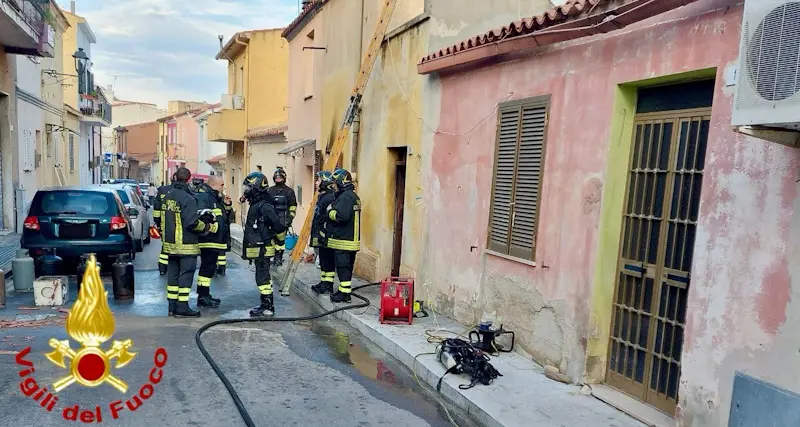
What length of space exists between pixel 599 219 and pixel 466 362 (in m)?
1.78

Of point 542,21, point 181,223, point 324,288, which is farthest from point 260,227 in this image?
point 542,21

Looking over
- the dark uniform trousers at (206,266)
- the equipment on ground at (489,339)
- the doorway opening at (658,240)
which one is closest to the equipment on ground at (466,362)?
the equipment on ground at (489,339)

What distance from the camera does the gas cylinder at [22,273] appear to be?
8492 mm

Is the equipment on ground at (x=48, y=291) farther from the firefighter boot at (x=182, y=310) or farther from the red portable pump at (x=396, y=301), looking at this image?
the red portable pump at (x=396, y=301)

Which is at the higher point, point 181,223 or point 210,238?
point 181,223

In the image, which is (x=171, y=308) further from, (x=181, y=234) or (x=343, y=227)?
(x=343, y=227)

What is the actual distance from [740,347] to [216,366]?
4.32 meters

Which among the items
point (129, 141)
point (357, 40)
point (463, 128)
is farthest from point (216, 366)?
point (129, 141)

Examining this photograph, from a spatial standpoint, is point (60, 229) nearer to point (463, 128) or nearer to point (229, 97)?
point (463, 128)

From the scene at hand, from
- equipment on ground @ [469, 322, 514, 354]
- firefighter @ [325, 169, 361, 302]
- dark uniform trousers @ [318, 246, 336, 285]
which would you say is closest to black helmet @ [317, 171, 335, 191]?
firefighter @ [325, 169, 361, 302]

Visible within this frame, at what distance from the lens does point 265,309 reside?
7.93 meters

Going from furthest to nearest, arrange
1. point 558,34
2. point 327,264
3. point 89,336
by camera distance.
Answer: point 327,264
point 558,34
point 89,336

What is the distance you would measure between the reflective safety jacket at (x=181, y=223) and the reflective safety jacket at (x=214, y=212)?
220 millimetres

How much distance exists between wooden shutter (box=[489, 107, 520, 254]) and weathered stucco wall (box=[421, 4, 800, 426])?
175 mm
